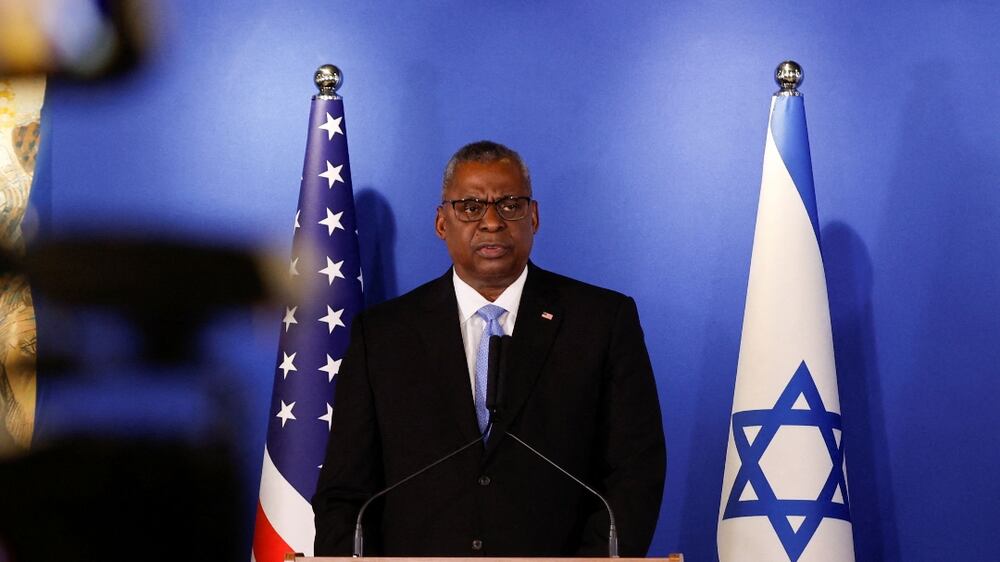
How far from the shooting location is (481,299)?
3.05 meters

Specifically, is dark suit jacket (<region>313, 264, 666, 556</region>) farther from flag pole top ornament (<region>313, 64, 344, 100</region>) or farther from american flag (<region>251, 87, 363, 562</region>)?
flag pole top ornament (<region>313, 64, 344, 100</region>)

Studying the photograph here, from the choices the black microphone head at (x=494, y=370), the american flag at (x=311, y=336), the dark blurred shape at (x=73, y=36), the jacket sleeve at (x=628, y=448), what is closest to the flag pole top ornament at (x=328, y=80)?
the american flag at (x=311, y=336)

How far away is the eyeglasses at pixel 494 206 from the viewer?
118 inches

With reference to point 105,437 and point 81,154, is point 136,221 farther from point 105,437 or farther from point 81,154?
point 105,437

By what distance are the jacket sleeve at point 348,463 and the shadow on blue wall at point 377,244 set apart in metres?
1.30

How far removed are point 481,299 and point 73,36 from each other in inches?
87.4

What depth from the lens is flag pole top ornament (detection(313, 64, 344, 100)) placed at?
4090 millimetres

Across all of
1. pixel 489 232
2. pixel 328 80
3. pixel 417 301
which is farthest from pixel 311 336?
pixel 489 232

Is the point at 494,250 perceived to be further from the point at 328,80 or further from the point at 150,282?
the point at 150,282

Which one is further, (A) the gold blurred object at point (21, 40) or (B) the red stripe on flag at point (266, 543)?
(A) the gold blurred object at point (21, 40)

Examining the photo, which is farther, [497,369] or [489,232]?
[489,232]

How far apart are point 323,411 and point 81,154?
1272mm

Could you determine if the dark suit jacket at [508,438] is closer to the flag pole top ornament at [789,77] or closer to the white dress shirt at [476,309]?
the white dress shirt at [476,309]

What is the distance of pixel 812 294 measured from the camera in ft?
12.5
